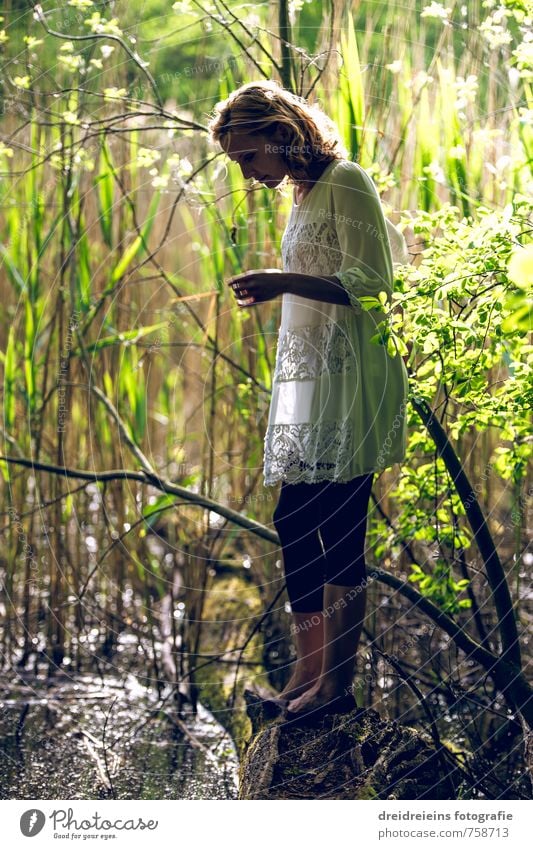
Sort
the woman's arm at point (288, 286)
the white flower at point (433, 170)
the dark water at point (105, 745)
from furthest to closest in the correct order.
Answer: the dark water at point (105, 745) → the white flower at point (433, 170) → the woman's arm at point (288, 286)

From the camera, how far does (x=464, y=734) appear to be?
2.54 meters

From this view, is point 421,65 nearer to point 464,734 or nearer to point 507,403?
point 507,403

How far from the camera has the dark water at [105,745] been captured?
2.33 metres

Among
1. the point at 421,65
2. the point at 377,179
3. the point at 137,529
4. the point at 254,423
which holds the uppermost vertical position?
the point at 421,65

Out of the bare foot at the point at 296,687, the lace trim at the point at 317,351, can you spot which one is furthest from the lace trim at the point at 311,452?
the bare foot at the point at 296,687

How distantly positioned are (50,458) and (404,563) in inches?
46.5

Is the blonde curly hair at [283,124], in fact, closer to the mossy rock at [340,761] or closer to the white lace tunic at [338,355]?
the white lace tunic at [338,355]

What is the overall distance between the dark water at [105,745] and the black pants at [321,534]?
2.11 ft

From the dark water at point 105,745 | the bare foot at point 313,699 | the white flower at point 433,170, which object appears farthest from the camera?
the dark water at point 105,745
